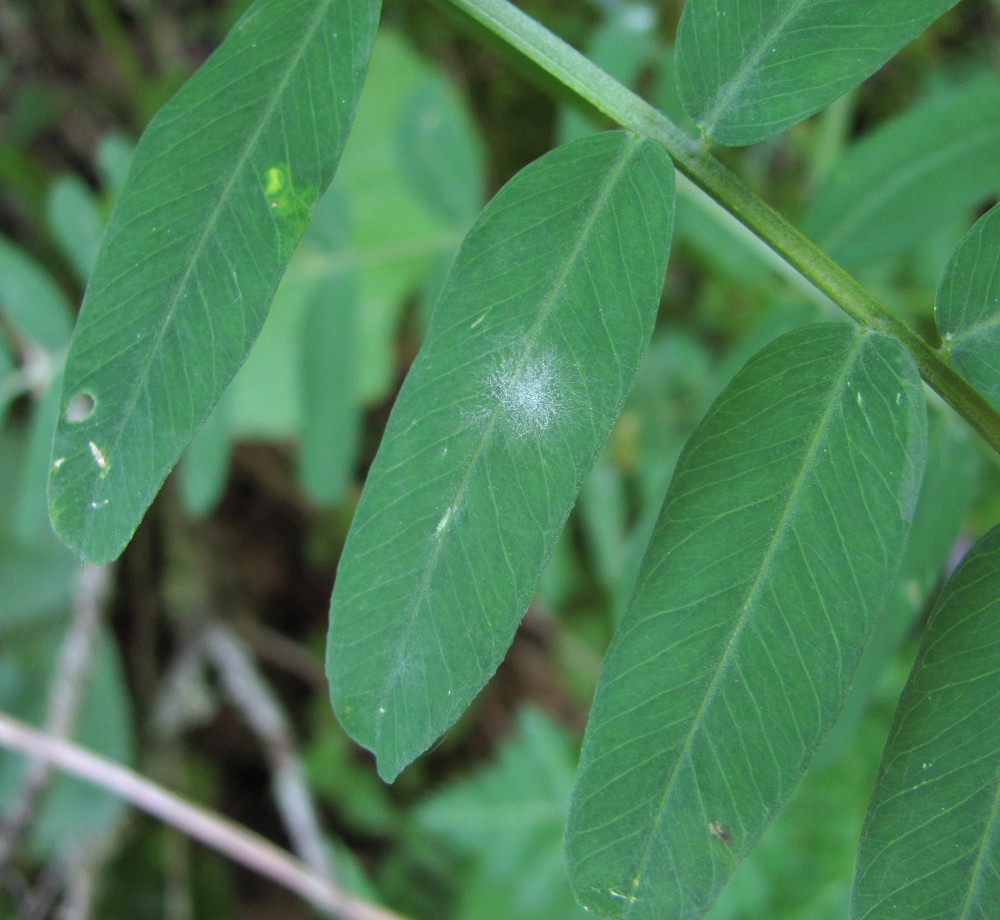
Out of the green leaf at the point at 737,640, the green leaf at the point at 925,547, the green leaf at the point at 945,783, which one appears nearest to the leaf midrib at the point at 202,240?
the green leaf at the point at 737,640

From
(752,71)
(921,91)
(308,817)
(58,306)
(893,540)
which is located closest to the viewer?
(893,540)

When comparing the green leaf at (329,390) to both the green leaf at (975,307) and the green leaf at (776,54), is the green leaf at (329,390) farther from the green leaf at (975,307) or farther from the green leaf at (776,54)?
the green leaf at (975,307)

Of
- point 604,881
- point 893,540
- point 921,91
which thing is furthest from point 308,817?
point 921,91

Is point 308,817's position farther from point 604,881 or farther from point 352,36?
point 352,36

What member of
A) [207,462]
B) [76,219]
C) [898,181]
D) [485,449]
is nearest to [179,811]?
[207,462]

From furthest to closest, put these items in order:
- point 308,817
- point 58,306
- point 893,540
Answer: point 308,817, point 58,306, point 893,540

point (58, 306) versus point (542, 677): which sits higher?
point (58, 306)
